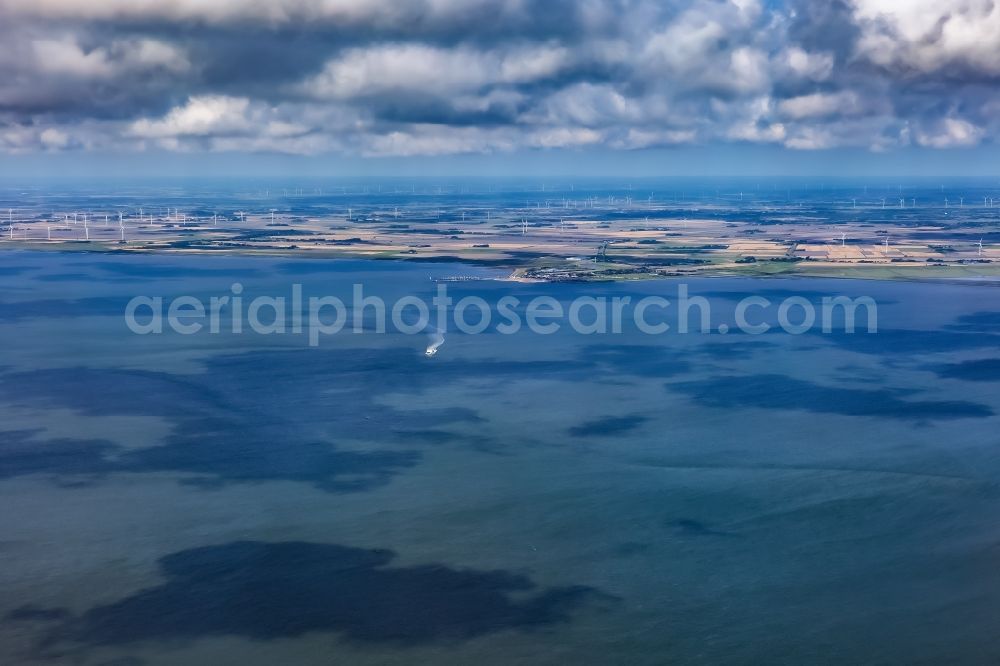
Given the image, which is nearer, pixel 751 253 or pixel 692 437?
pixel 692 437

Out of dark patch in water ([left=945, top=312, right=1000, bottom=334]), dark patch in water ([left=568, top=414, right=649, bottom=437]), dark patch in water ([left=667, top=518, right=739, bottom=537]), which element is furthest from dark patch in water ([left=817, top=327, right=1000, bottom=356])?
dark patch in water ([left=667, top=518, right=739, bottom=537])

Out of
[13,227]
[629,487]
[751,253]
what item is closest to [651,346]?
[629,487]

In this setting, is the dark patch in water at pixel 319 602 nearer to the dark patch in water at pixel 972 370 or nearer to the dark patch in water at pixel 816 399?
the dark patch in water at pixel 816 399

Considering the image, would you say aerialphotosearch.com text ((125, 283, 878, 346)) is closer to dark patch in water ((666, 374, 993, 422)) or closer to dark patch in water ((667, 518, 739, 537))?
dark patch in water ((666, 374, 993, 422))

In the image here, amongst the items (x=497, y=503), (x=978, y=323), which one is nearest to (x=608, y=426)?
(x=497, y=503)

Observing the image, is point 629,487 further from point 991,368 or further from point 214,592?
point 991,368

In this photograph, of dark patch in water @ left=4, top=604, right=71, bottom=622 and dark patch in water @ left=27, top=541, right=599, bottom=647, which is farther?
dark patch in water @ left=4, top=604, right=71, bottom=622
